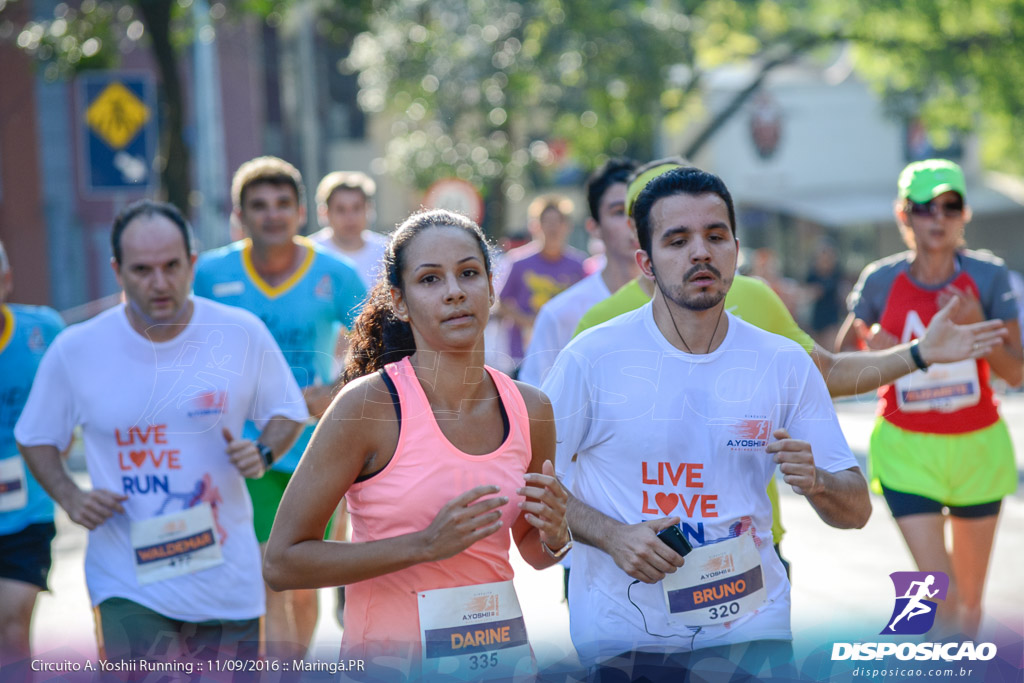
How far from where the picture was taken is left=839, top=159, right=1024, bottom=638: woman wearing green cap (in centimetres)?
508

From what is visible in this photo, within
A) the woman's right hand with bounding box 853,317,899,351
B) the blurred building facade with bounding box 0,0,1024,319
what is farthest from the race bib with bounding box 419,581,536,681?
the blurred building facade with bounding box 0,0,1024,319

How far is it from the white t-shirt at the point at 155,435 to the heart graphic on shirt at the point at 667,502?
1776 mm

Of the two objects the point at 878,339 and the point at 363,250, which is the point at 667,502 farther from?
the point at 363,250

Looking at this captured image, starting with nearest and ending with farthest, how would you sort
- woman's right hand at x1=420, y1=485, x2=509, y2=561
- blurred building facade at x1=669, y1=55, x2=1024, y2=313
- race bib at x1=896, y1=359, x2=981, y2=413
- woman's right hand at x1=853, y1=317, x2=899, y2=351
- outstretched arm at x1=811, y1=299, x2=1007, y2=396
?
woman's right hand at x1=420, y1=485, x2=509, y2=561 < outstretched arm at x1=811, y1=299, x2=1007, y2=396 < woman's right hand at x1=853, y1=317, x2=899, y2=351 < race bib at x1=896, y1=359, x2=981, y2=413 < blurred building facade at x1=669, y1=55, x2=1024, y2=313

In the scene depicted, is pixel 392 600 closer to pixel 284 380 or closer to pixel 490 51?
pixel 284 380

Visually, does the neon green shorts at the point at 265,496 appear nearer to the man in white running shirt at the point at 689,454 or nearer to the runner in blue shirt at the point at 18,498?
the runner in blue shirt at the point at 18,498

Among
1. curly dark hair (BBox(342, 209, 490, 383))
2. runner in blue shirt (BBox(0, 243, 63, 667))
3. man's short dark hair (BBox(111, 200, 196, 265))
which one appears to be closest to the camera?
curly dark hair (BBox(342, 209, 490, 383))

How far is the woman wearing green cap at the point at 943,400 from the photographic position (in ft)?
16.7

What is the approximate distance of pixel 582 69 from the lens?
21.0 m

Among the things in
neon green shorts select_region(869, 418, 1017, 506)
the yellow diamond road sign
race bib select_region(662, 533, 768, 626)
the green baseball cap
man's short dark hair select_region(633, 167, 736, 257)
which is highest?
the yellow diamond road sign

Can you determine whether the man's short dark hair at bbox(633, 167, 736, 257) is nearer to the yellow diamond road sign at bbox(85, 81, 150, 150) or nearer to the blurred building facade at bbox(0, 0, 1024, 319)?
the yellow diamond road sign at bbox(85, 81, 150, 150)

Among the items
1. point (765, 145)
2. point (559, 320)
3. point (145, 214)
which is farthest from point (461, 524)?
point (765, 145)

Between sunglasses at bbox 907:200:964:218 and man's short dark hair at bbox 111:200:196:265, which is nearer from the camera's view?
man's short dark hair at bbox 111:200:196:265

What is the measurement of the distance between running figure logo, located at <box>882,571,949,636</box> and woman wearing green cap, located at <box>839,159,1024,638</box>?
52.3 inches
